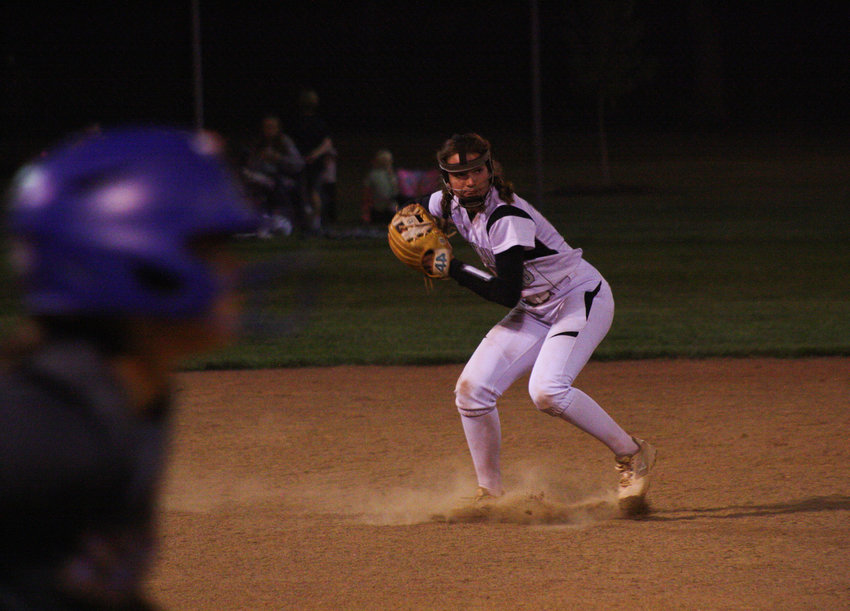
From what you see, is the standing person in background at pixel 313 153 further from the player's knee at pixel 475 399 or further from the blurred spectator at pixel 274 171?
the player's knee at pixel 475 399

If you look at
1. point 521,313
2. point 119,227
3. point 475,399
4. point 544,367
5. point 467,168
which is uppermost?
point 119,227

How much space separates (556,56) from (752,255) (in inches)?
1387

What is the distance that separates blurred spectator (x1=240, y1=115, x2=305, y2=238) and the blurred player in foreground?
16.3m

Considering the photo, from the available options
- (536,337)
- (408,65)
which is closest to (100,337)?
(536,337)

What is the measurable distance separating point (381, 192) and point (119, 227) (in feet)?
64.0

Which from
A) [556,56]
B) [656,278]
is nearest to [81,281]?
[656,278]

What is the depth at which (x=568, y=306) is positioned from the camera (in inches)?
233

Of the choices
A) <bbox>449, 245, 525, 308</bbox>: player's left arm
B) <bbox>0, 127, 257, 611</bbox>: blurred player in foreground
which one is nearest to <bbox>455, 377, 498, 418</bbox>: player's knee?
<bbox>449, 245, 525, 308</bbox>: player's left arm

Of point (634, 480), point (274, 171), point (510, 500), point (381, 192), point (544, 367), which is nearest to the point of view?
point (544, 367)

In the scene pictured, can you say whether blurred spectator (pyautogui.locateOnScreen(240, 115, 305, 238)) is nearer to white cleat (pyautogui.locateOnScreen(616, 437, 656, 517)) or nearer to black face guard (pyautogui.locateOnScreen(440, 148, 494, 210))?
black face guard (pyautogui.locateOnScreen(440, 148, 494, 210))

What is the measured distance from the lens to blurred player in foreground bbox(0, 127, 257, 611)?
51.5 inches

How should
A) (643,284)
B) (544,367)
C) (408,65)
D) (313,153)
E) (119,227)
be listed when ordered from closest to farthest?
1. (119,227)
2. (544,367)
3. (643,284)
4. (313,153)
5. (408,65)

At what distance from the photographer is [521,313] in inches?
239

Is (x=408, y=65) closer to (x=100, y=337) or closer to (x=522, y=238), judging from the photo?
(x=522, y=238)
